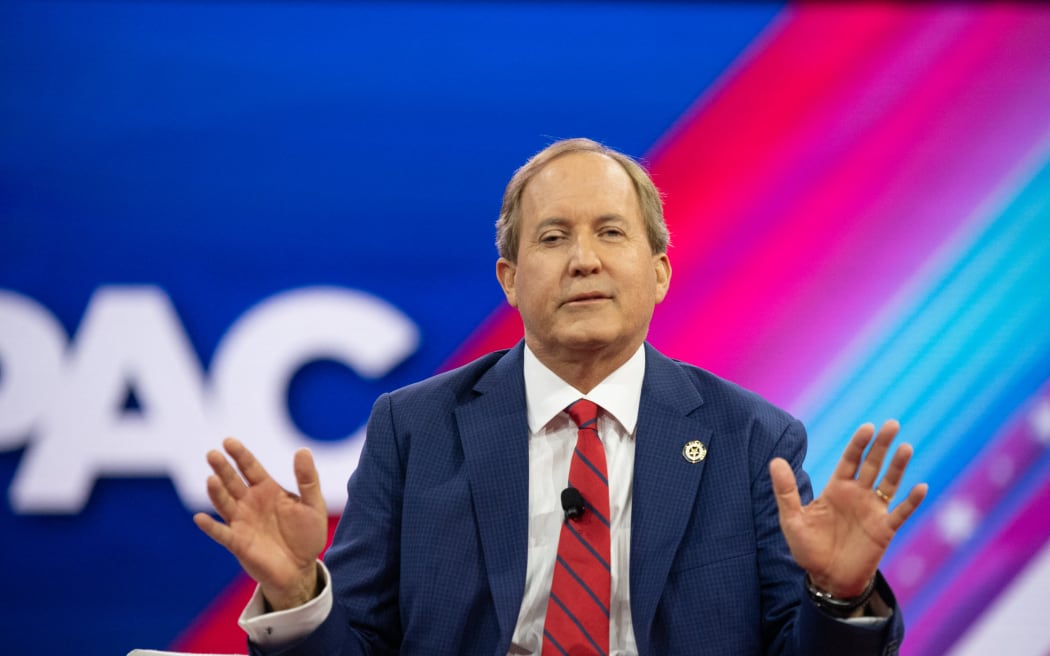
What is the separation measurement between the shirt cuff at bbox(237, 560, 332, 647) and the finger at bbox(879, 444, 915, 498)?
0.96 m

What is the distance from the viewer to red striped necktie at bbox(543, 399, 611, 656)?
79.6 inches

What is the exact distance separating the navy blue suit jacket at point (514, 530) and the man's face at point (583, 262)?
0.44ft

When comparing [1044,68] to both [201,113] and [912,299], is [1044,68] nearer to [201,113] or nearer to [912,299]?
[912,299]

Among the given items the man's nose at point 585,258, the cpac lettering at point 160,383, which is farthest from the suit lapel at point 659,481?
the cpac lettering at point 160,383

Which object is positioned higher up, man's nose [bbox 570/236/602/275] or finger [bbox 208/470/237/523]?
man's nose [bbox 570/236/602/275]

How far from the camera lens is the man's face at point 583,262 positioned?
2.23 meters

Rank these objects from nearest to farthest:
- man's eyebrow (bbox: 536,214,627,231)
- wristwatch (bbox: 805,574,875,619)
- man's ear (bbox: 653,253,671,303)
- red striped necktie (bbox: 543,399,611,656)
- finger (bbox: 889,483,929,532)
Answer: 1. finger (bbox: 889,483,929,532)
2. wristwatch (bbox: 805,574,875,619)
3. red striped necktie (bbox: 543,399,611,656)
4. man's eyebrow (bbox: 536,214,627,231)
5. man's ear (bbox: 653,253,671,303)

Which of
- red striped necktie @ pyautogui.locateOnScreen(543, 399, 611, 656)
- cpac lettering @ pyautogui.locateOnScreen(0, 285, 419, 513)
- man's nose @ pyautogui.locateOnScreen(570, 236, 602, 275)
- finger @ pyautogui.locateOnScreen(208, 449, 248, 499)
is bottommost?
cpac lettering @ pyautogui.locateOnScreen(0, 285, 419, 513)

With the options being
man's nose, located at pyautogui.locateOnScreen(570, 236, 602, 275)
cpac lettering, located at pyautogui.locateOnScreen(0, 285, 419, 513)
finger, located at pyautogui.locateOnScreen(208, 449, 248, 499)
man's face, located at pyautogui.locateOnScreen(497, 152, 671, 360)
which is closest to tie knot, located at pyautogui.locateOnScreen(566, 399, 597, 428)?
man's face, located at pyautogui.locateOnScreen(497, 152, 671, 360)

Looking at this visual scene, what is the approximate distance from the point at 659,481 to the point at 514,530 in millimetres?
306

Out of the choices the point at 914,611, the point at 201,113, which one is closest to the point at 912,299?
the point at 914,611

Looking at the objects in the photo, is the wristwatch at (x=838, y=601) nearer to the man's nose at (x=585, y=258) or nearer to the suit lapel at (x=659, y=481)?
the suit lapel at (x=659, y=481)

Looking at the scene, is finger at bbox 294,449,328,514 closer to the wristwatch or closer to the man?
the man

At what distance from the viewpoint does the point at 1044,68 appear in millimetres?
3523
